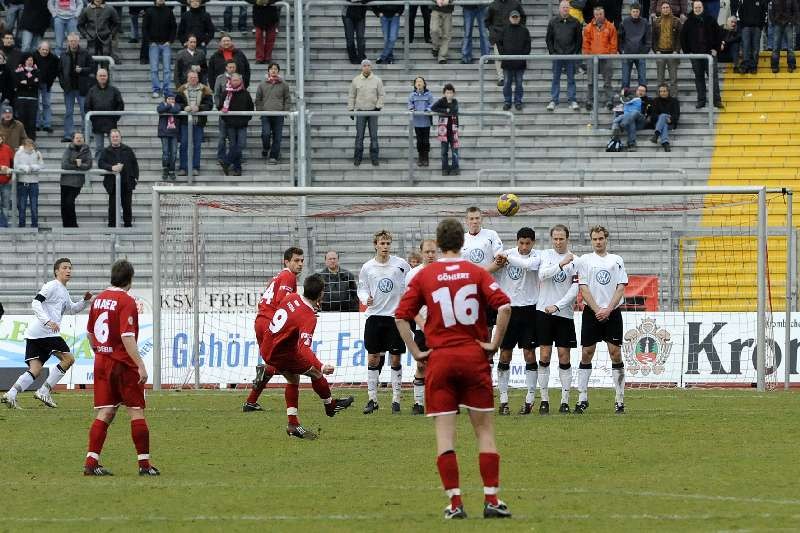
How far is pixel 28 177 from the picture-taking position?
28969mm

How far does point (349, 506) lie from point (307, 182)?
64.1 ft

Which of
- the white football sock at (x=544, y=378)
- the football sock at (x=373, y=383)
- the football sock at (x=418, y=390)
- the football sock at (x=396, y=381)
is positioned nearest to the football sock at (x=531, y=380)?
the white football sock at (x=544, y=378)

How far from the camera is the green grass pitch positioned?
11008 mm

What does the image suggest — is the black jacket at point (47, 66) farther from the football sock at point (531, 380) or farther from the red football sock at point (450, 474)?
the red football sock at point (450, 474)

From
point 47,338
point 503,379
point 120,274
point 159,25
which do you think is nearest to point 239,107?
point 159,25

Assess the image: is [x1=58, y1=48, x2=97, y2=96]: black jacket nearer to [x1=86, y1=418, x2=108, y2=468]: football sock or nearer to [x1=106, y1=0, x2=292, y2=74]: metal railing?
[x1=106, y1=0, x2=292, y2=74]: metal railing

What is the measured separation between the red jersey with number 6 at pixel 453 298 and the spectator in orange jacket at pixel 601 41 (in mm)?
21438

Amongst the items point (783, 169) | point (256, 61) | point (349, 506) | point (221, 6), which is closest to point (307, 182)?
point (256, 61)

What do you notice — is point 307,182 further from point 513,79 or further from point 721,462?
point 721,462

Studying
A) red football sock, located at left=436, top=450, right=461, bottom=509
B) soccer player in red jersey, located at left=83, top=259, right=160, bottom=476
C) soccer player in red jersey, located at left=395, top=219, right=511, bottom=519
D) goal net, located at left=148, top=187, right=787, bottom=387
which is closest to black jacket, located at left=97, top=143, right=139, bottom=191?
goal net, located at left=148, top=187, right=787, bottom=387

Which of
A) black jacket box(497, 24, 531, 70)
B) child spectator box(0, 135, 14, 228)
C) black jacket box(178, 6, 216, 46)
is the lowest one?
child spectator box(0, 135, 14, 228)

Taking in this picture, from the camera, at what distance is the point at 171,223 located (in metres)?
25.0

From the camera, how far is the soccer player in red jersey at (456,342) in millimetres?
11016

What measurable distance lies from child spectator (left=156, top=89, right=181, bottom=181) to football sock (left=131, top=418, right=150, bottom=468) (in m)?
17.4
